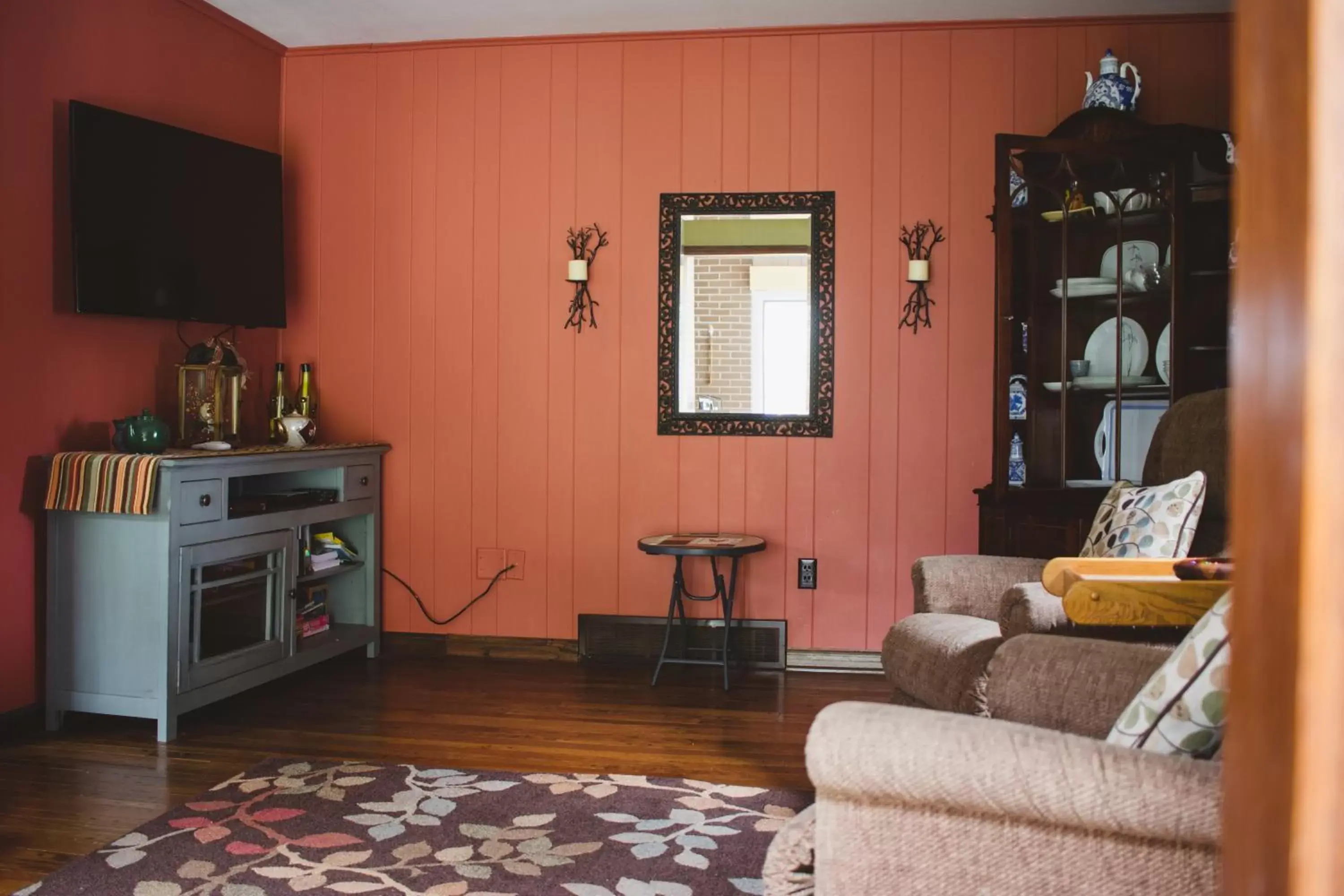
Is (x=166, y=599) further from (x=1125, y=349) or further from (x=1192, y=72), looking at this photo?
(x=1192, y=72)

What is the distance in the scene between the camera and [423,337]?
173 inches

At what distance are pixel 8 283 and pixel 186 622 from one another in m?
1.19

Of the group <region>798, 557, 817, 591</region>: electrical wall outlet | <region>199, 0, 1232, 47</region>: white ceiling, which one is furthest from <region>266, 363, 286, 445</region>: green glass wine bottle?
<region>798, 557, 817, 591</region>: electrical wall outlet

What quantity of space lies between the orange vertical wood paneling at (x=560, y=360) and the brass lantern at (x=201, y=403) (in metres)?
1.26

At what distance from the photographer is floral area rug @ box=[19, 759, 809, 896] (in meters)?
2.12

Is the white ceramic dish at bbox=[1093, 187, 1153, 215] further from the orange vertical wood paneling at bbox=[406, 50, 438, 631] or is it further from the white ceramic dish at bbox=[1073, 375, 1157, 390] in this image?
the orange vertical wood paneling at bbox=[406, 50, 438, 631]

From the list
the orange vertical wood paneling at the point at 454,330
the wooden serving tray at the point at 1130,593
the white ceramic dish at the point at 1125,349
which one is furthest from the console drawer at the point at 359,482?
the wooden serving tray at the point at 1130,593

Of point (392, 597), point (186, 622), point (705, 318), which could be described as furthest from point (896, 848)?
point (392, 597)

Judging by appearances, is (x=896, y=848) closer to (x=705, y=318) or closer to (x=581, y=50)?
(x=705, y=318)

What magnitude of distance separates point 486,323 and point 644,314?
2.28 ft

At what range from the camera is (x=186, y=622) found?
3.15m

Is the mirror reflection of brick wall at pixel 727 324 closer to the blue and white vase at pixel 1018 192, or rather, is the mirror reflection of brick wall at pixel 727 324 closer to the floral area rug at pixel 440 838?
the blue and white vase at pixel 1018 192

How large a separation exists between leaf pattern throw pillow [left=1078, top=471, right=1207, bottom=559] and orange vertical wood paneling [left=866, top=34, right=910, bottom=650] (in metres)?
1.48

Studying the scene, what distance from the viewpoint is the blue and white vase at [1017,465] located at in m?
3.70
